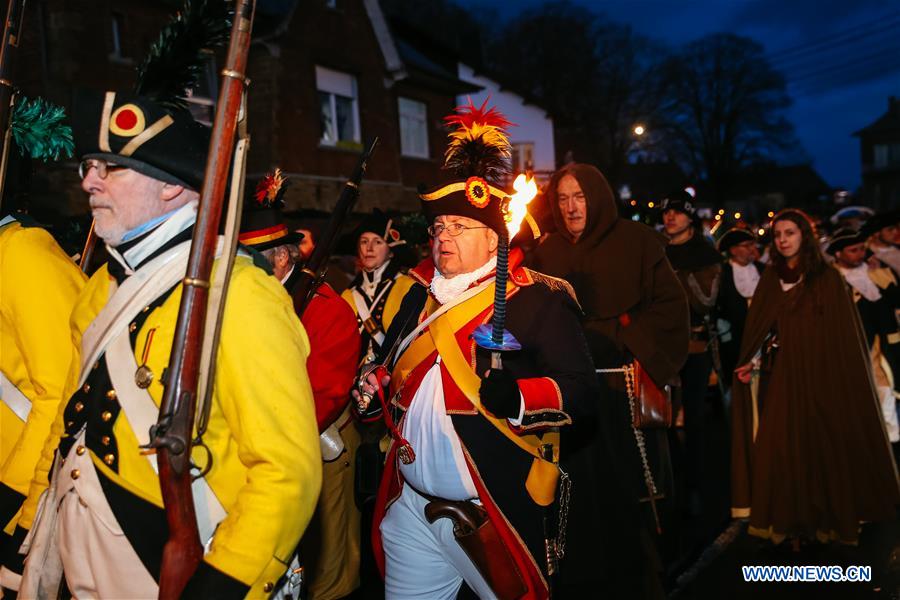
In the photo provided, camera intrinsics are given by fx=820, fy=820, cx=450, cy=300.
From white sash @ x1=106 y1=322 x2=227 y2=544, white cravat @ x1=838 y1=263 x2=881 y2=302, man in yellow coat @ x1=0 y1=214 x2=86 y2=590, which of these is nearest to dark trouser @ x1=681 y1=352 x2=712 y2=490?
white cravat @ x1=838 y1=263 x2=881 y2=302

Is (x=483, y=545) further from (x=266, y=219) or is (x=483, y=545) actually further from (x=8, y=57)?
(x=8, y=57)

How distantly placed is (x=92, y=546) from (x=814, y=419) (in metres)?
5.57

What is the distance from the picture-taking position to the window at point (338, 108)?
2108 centimetres

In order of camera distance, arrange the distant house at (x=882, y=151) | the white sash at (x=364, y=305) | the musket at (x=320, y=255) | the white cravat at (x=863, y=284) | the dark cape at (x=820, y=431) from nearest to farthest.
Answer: the musket at (x=320, y=255), the dark cape at (x=820, y=431), the white sash at (x=364, y=305), the white cravat at (x=863, y=284), the distant house at (x=882, y=151)

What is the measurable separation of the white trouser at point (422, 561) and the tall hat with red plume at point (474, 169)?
4.12ft

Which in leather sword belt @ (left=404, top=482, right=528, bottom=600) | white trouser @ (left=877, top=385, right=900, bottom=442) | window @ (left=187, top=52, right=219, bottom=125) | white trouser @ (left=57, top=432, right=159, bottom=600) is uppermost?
window @ (left=187, top=52, right=219, bottom=125)

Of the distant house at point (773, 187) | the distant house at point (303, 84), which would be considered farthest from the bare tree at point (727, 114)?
the distant house at point (303, 84)

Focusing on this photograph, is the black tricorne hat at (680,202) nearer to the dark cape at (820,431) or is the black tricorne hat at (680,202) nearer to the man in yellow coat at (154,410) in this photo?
the dark cape at (820,431)

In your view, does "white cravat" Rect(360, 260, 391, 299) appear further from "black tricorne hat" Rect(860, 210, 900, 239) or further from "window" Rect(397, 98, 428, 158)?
"window" Rect(397, 98, 428, 158)

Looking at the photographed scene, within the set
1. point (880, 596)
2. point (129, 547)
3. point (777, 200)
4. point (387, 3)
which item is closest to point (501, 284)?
point (129, 547)

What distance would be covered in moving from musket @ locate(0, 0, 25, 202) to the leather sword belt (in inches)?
85.6

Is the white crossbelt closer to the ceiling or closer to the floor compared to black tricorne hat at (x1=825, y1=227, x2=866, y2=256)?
closer to the floor

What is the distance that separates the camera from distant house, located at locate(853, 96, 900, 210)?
81125 mm

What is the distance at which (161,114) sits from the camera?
233 centimetres
